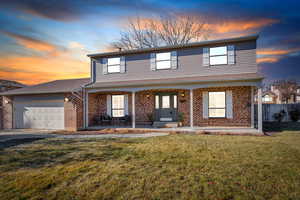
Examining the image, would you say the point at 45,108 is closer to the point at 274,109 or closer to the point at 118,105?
the point at 118,105

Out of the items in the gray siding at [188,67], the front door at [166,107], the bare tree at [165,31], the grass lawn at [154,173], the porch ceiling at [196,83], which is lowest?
the grass lawn at [154,173]

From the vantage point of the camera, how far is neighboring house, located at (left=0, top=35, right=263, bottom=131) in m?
9.38

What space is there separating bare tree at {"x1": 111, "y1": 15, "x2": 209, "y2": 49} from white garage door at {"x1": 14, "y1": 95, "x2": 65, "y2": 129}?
1391 centimetres

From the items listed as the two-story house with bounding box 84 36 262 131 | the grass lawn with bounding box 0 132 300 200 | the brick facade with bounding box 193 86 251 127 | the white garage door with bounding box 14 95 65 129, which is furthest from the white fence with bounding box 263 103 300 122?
the white garage door with bounding box 14 95 65 129

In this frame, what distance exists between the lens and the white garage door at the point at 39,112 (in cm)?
1098

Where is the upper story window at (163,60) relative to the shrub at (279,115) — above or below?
above

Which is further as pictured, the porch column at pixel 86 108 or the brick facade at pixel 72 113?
the porch column at pixel 86 108

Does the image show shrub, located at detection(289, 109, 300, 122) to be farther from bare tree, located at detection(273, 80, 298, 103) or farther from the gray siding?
bare tree, located at detection(273, 80, 298, 103)

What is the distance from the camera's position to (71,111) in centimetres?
1034

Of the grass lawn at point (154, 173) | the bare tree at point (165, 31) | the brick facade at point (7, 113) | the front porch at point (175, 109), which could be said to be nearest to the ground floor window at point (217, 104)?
the front porch at point (175, 109)

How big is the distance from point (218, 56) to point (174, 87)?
134 inches

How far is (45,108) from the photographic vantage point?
37.1ft

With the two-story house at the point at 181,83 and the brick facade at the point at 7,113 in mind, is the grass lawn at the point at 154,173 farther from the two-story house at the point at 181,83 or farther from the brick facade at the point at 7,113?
the brick facade at the point at 7,113

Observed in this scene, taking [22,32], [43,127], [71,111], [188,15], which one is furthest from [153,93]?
[188,15]
